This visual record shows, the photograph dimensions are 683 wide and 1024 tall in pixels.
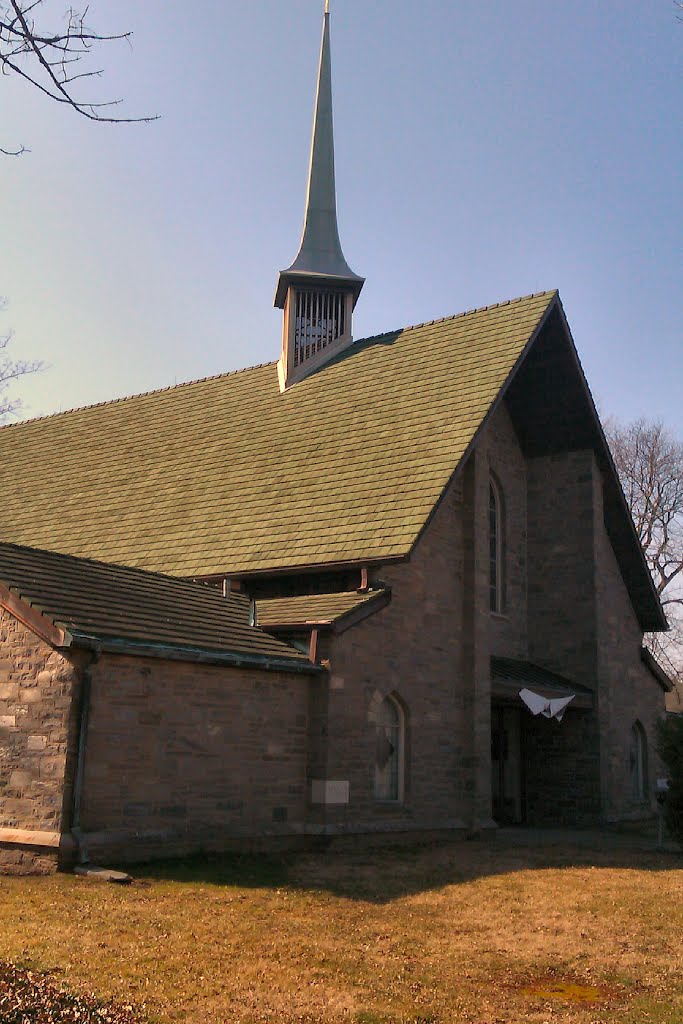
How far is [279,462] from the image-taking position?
19719mm

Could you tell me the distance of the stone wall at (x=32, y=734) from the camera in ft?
37.5

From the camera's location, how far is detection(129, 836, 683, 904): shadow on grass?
1131 centimetres

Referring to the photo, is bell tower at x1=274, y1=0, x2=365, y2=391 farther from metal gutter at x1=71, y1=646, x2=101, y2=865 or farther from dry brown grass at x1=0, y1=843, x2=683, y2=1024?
dry brown grass at x1=0, y1=843, x2=683, y2=1024

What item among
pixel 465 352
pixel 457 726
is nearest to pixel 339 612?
pixel 457 726

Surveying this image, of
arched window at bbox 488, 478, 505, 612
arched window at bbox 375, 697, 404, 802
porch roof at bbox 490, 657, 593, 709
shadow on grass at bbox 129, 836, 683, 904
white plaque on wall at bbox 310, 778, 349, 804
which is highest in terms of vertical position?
arched window at bbox 488, 478, 505, 612

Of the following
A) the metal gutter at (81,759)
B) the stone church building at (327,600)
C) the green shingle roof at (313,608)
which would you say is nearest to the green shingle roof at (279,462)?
the stone church building at (327,600)

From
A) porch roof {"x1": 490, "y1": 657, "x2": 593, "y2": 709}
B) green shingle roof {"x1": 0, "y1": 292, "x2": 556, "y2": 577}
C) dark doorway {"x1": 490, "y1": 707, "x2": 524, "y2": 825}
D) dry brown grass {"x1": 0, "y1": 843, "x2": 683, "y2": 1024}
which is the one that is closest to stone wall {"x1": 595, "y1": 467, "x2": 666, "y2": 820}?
porch roof {"x1": 490, "y1": 657, "x2": 593, "y2": 709}

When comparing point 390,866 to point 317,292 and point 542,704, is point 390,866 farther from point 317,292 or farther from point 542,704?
point 317,292

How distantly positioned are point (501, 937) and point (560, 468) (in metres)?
13.6

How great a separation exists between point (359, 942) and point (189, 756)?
15.2ft

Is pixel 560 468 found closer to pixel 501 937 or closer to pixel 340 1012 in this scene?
pixel 501 937

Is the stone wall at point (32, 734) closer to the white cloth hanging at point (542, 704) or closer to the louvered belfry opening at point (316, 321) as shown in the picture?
the white cloth hanging at point (542, 704)

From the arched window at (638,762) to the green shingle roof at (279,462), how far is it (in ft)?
30.3

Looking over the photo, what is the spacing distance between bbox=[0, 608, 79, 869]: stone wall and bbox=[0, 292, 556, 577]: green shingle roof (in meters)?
5.14
